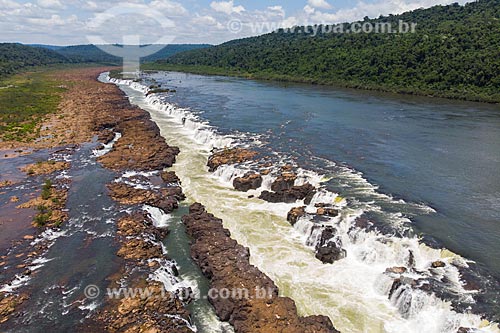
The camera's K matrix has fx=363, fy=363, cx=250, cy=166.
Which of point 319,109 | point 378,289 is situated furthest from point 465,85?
point 378,289

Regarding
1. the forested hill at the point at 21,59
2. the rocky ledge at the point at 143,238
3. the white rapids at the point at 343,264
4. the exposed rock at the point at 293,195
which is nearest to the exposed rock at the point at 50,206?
the rocky ledge at the point at 143,238

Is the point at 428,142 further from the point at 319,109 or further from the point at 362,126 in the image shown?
the point at 319,109

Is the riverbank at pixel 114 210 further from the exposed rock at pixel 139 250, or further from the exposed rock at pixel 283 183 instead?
the exposed rock at pixel 283 183

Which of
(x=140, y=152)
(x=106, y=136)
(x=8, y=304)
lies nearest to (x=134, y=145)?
(x=140, y=152)

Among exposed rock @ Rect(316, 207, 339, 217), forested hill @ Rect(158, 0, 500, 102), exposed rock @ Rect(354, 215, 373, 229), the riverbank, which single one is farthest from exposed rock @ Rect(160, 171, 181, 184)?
forested hill @ Rect(158, 0, 500, 102)

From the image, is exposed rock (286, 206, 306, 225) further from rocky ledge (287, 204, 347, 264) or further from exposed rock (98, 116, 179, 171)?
exposed rock (98, 116, 179, 171)

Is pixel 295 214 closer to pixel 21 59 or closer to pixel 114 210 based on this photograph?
pixel 114 210
